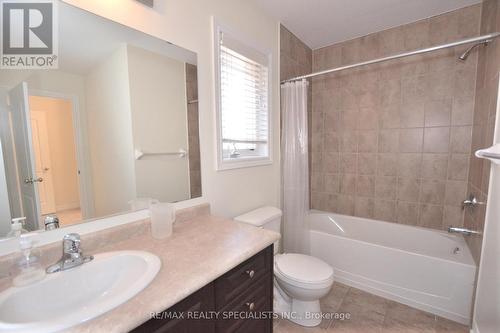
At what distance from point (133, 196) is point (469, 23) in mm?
2970

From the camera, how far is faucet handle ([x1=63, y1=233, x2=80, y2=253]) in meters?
0.83

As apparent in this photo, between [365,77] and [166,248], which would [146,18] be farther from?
[365,77]

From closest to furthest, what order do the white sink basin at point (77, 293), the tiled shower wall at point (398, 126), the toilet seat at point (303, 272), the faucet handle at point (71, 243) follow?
the white sink basin at point (77, 293) → the faucet handle at point (71, 243) → the toilet seat at point (303, 272) → the tiled shower wall at point (398, 126)

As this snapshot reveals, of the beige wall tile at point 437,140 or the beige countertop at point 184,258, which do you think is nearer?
the beige countertop at point 184,258

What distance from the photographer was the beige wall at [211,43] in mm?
1146

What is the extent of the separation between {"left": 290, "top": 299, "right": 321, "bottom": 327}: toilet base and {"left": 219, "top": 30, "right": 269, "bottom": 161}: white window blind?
3.83 ft

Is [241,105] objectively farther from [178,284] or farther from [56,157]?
[178,284]

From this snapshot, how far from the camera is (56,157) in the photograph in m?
0.94

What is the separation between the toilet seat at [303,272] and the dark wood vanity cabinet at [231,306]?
0.37 meters

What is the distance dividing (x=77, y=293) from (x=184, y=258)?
0.38m

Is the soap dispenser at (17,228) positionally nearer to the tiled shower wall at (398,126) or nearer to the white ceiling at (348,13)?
the white ceiling at (348,13)

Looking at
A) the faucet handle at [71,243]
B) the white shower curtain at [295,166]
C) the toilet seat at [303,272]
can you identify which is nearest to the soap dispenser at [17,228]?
the faucet handle at [71,243]

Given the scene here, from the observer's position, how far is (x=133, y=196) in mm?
1173

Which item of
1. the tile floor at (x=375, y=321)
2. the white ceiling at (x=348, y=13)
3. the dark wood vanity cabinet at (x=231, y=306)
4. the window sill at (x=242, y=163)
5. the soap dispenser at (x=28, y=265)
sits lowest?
the tile floor at (x=375, y=321)
